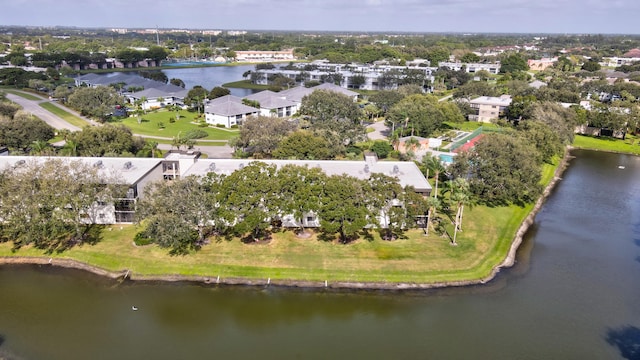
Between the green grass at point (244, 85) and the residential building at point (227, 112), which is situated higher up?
the green grass at point (244, 85)

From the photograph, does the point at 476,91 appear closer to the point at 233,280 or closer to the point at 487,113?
the point at 487,113

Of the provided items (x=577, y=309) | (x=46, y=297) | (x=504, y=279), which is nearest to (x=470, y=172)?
(x=504, y=279)

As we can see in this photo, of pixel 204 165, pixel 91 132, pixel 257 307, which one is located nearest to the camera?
pixel 257 307

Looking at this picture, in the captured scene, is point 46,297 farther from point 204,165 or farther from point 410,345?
point 410,345

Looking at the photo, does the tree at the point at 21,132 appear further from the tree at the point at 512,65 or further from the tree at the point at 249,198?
the tree at the point at 512,65

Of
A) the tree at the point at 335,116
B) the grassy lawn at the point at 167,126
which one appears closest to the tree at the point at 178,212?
the tree at the point at 335,116

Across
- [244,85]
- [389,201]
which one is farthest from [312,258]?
[244,85]
